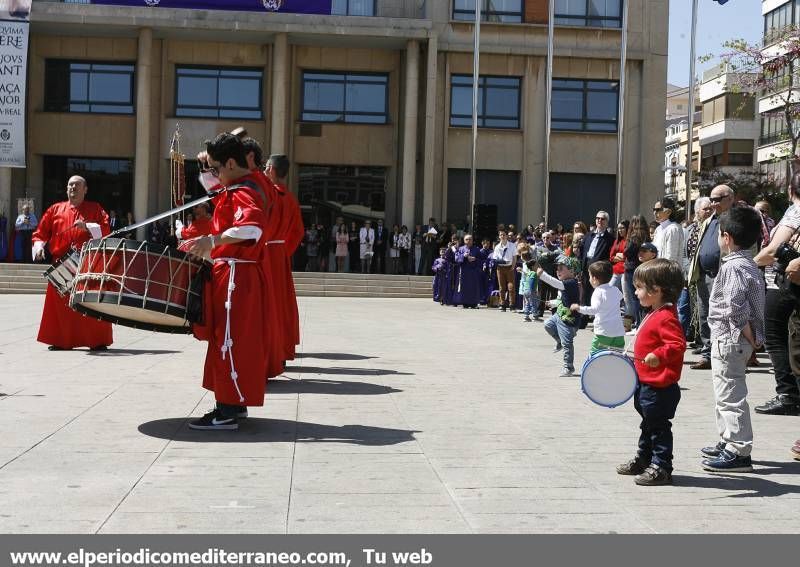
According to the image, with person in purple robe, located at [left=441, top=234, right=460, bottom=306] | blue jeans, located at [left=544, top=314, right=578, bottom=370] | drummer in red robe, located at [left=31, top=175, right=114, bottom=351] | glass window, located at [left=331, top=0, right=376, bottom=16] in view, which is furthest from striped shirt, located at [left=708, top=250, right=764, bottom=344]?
glass window, located at [left=331, top=0, right=376, bottom=16]

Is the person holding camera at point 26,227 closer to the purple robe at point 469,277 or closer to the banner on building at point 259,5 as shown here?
the banner on building at point 259,5

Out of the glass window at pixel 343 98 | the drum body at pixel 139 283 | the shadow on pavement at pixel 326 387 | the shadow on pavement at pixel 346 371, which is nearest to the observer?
the drum body at pixel 139 283

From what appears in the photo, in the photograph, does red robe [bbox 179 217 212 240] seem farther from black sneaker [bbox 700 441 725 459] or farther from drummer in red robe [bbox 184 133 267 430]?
black sneaker [bbox 700 441 725 459]

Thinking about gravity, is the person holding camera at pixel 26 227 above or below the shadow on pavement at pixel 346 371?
above

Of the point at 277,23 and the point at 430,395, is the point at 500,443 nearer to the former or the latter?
the point at 430,395

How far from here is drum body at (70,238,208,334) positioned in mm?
6598

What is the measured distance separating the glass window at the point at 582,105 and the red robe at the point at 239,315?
33622mm

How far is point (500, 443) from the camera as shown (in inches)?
270

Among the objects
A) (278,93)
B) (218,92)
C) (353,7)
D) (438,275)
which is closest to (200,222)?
(438,275)

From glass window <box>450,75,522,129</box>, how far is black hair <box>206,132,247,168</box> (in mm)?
32720

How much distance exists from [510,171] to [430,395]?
Result: 30917 mm

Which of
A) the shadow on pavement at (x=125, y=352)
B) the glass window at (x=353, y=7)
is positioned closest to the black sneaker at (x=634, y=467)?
the shadow on pavement at (x=125, y=352)

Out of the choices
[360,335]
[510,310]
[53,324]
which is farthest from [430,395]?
[510,310]

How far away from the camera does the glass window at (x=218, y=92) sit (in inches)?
1532
